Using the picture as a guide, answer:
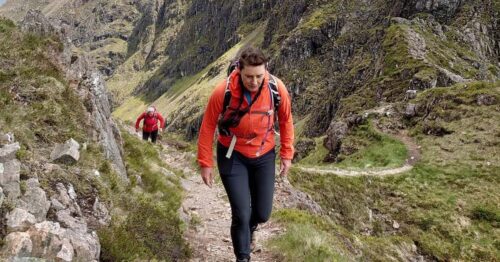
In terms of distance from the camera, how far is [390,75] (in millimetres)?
59781

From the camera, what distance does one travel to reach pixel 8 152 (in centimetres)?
762

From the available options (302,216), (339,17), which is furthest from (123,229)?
(339,17)

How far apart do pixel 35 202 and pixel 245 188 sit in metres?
3.26

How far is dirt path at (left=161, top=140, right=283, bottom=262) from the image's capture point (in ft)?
34.4

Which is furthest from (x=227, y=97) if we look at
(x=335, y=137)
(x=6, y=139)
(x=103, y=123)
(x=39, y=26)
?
(x=335, y=137)

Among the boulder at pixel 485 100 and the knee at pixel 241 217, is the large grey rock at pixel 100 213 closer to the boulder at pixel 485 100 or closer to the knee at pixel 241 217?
the knee at pixel 241 217

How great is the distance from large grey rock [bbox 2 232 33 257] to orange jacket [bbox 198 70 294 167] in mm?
2838

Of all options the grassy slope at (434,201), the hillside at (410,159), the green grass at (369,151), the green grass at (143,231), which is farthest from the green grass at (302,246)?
the green grass at (369,151)

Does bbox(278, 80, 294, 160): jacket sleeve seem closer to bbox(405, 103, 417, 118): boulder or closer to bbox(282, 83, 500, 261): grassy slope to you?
bbox(282, 83, 500, 261): grassy slope

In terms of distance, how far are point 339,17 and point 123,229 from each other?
139307 mm

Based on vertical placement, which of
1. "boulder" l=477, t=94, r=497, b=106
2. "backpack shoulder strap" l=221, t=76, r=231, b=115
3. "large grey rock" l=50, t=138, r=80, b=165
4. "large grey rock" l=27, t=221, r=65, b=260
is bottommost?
"boulder" l=477, t=94, r=497, b=106

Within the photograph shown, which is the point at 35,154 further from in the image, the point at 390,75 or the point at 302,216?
the point at 390,75

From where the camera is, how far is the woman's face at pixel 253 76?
6961 mm

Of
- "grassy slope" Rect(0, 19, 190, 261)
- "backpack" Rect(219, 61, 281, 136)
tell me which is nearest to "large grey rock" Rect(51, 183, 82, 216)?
"grassy slope" Rect(0, 19, 190, 261)
